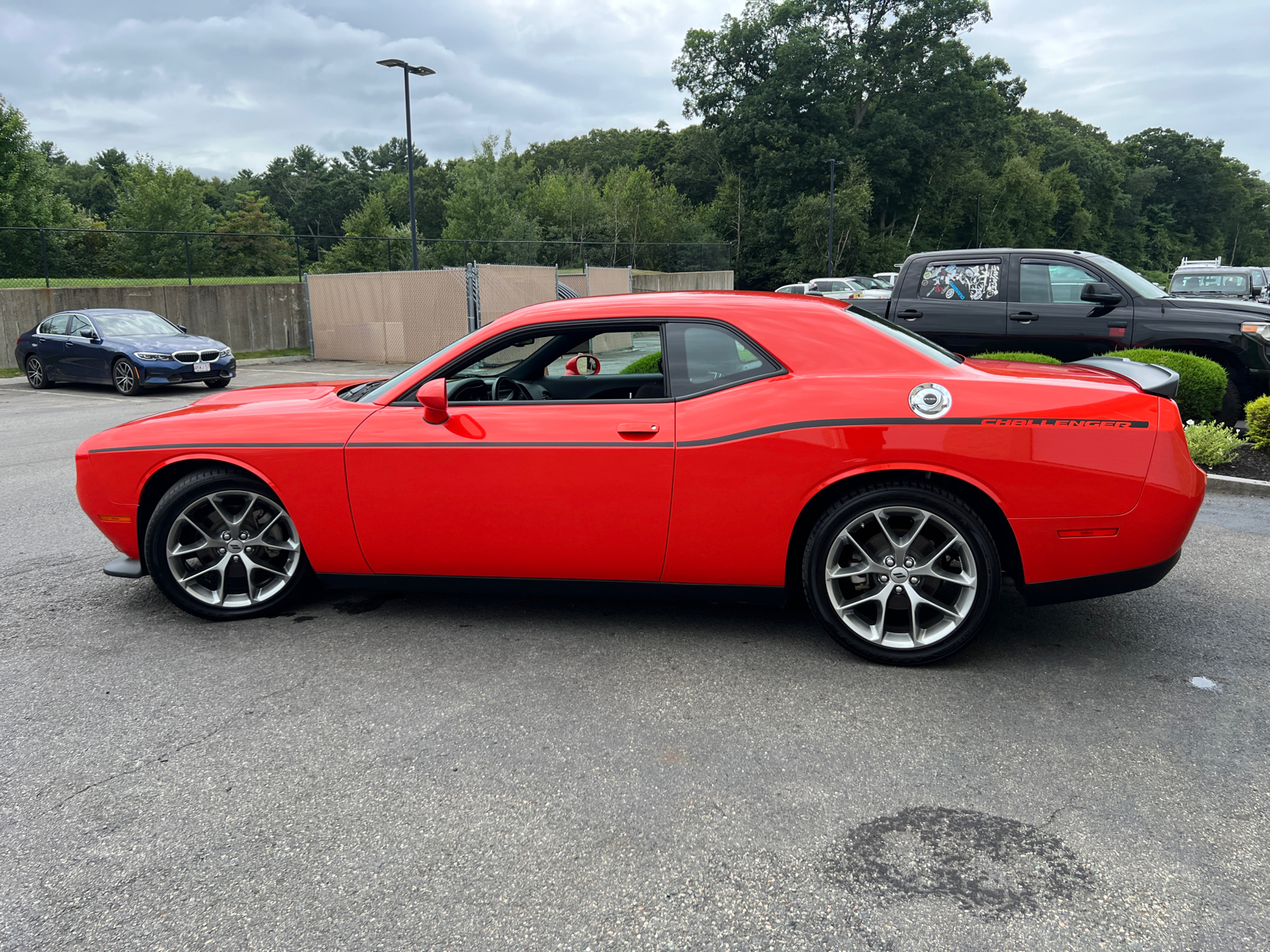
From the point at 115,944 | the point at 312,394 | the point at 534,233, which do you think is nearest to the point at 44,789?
the point at 115,944

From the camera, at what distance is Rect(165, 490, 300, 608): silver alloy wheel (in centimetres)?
416

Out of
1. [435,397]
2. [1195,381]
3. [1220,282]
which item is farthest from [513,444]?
[1220,282]

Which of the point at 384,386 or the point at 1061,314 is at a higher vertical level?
the point at 1061,314

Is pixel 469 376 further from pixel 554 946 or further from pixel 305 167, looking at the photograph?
pixel 305 167

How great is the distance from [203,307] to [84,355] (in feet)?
25.2

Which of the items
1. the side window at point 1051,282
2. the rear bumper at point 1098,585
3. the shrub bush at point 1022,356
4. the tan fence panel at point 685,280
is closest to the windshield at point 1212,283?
the side window at point 1051,282

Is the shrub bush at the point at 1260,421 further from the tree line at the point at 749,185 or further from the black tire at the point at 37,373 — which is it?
the tree line at the point at 749,185

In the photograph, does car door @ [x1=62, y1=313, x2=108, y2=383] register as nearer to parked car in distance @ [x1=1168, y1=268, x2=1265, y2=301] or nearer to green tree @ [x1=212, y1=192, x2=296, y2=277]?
green tree @ [x1=212, y1=192, x2=296, y2=277]

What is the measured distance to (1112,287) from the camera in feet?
29.3

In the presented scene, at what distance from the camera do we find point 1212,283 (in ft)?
65.8

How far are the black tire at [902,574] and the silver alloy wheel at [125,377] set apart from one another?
49.5 feet

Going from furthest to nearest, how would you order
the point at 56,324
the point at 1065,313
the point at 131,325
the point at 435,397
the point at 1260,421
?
1. the point at 56,324
2. the point at 131,325
3. the point at 1065,313
4. the point at 1260,421
5. the point at 435,397

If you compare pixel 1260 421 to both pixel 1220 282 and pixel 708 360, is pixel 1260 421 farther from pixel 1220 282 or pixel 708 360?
pixel 1220 282

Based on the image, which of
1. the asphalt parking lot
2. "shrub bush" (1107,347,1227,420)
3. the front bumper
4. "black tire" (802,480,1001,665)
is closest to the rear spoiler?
"black tire" (802,480,1001,665)
